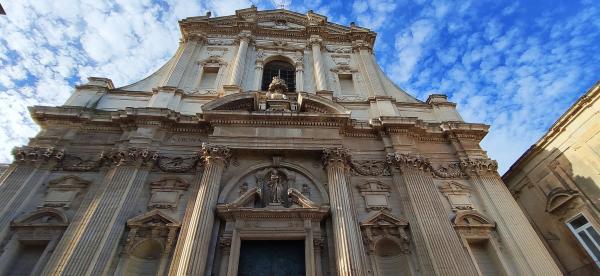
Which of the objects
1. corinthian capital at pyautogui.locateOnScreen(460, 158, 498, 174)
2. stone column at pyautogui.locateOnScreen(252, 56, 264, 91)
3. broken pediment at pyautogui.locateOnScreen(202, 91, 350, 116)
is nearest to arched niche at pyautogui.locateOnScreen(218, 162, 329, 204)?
broken pediment at pyautogui.locateOnScreen(202, 91, 350, 116)

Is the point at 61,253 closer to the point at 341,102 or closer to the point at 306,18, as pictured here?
the point at 341,102

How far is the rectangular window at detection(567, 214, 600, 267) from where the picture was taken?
10391 millimetres

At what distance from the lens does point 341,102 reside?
14898 mm

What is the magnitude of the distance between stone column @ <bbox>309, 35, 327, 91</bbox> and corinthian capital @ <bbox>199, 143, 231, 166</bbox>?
19.9 feet

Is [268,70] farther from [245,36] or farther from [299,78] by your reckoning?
[245,36]

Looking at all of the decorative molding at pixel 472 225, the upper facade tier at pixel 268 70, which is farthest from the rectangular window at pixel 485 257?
the upper facade tier at pixel 268 70

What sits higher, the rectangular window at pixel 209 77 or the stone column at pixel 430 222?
the rectangular window at pixel 209 77

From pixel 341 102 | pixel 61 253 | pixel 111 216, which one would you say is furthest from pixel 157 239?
pixel 341 102

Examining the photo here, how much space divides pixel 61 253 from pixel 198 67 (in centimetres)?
1045

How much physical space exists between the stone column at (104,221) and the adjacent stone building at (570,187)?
588 inches

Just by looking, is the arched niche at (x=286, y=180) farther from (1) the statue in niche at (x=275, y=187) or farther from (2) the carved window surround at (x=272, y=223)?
(2) the carved window surround at (x=272, y=223)

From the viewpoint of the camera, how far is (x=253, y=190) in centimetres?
1039

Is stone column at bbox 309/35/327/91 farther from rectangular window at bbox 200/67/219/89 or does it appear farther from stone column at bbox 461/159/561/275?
stone column at bbox 461/159/561/275

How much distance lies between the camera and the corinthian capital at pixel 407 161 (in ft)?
38.5
